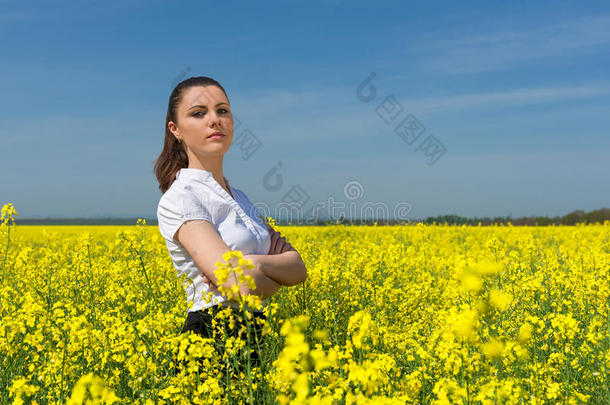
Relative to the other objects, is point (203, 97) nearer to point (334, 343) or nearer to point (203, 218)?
point (203, 218)

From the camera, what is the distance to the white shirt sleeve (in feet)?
7.68

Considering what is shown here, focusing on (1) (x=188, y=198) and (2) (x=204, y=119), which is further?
(2) (x=204, y=119)

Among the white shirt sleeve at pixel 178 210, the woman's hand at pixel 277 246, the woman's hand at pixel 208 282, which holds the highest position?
the white shirt sleeve at pixel 178 210

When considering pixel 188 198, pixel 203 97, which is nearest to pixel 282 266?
pixel 188 198

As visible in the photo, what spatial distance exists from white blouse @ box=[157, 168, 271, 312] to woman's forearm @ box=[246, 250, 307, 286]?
183mm

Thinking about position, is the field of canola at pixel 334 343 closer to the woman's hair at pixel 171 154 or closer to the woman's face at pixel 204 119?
the woman's hair at pixel 171 154

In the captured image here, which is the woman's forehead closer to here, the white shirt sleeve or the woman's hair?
the woman's hair

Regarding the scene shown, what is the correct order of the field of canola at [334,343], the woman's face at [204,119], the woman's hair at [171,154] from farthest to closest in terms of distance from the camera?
the woman's hair at [171,154] → the woman's face at [204,119] → the field of canola at [334,343]

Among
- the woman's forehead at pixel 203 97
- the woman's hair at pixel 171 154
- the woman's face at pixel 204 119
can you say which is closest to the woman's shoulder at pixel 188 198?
the woman's face at pixel 204 119

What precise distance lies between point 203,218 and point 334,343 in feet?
5.80

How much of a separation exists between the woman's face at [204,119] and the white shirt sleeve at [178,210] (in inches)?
13.7

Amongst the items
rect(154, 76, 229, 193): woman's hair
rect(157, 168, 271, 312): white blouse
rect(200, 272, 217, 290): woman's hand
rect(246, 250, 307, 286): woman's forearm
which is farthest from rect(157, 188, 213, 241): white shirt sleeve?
rect(154, 76, 229, 193): woman's hair

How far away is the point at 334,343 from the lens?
3594 millimetres

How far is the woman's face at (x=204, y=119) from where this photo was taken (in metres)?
2.65
